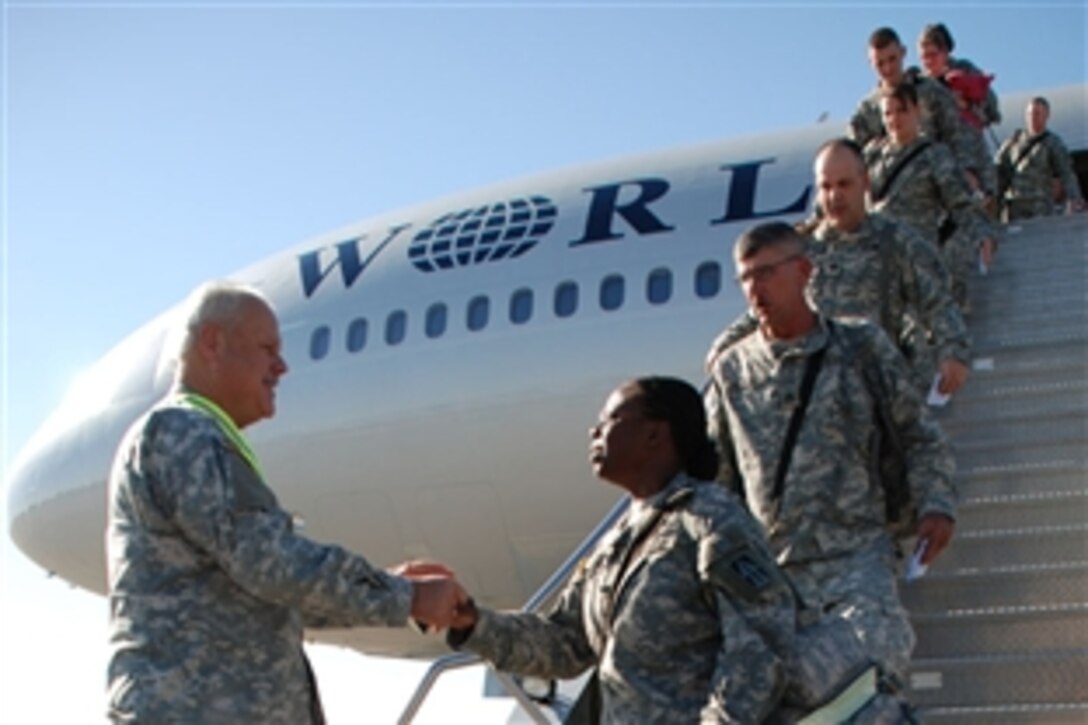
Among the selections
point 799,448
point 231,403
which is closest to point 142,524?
point 231,403

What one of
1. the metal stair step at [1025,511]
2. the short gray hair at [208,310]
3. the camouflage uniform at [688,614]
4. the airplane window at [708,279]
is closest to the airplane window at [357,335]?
the airplane window at [708,279]

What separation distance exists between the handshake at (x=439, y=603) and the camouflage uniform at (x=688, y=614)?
262mm

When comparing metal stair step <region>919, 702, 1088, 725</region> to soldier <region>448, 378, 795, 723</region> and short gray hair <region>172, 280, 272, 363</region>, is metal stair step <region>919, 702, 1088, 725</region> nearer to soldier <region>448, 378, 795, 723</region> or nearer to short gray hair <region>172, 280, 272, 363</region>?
soldier <region>448, 378, 795, 723</region>

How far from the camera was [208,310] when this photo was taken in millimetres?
3271

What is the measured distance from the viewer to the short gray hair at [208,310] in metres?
3.26

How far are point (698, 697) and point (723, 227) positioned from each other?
9024 mm

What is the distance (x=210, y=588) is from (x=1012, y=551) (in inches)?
120

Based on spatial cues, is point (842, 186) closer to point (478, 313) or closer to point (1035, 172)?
point (1035, 172)

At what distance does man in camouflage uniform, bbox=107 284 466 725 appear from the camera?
118 inches

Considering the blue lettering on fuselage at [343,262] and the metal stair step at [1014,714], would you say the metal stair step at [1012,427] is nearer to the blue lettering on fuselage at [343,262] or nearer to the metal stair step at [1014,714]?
the metal stair step at [1014,714]

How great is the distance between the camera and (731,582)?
2.75m

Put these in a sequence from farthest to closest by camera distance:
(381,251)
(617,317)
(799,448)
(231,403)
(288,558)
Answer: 1. (381,251)
2. (617,317)
3. (799,448)
4. (231,403)
5. (288,558)

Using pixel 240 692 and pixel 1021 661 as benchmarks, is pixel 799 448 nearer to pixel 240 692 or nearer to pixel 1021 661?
pixel 1021 661

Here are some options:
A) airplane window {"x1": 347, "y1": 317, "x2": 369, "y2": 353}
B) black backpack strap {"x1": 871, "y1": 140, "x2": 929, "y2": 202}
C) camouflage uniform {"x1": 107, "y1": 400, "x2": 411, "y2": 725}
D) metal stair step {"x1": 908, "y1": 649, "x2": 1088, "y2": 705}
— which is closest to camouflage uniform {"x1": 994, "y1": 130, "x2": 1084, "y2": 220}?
black backpack strap {"x1": 871, "y1": 140, "x2": 929, "y2": 202}
